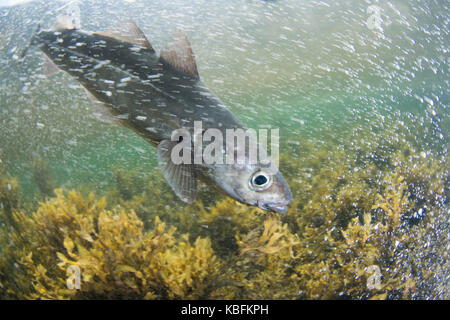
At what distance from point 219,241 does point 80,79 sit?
6.05 feet

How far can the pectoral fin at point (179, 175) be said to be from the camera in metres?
1.60

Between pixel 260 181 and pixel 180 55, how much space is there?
3.59ft

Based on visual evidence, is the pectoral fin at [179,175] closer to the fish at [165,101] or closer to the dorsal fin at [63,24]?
the fish at [165,101]

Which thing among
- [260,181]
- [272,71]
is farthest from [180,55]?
[272,71]

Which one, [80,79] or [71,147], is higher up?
[80,79]

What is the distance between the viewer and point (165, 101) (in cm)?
178

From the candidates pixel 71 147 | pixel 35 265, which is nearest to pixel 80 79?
pixel 35 265

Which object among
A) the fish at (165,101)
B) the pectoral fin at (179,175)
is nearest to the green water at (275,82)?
the fish at (165,101)

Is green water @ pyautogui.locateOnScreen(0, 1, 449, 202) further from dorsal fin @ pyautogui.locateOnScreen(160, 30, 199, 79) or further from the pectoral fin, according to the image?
the pectoral fin

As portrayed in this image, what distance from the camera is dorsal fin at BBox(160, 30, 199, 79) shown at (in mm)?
1847

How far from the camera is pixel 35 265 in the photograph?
2.34 metres

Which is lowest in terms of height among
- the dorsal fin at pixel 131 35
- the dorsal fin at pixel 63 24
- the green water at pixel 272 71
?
the green water at pixel 272 71
